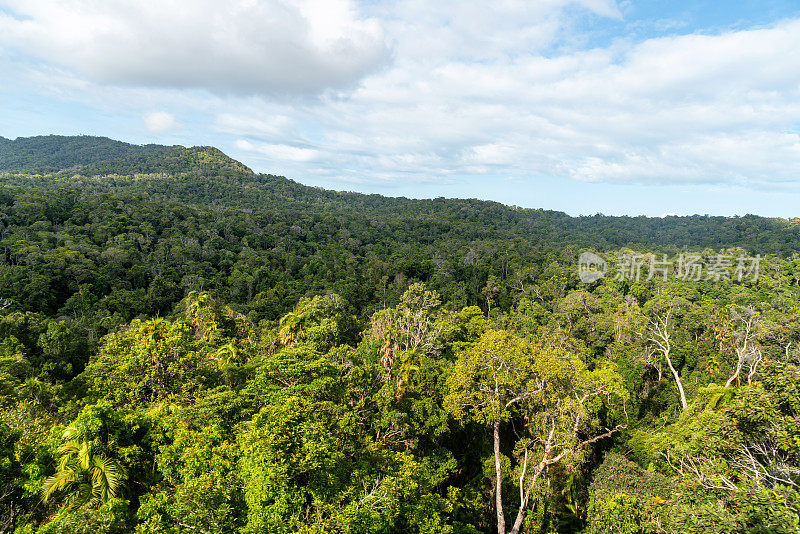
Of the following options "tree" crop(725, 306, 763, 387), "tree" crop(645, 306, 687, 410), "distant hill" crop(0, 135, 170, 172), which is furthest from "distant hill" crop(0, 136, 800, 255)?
"tree" crop(645, 306, 687, 410)

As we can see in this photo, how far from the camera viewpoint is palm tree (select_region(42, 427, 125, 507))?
304 inches

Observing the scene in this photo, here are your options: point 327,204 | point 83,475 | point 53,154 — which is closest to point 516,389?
point 83,475

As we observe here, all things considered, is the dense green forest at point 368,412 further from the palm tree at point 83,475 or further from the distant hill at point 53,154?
the distant hill at point 53,154

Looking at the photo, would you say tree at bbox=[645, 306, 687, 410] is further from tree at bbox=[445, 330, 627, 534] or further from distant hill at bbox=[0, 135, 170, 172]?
distant hill at bbox=[0, 135, 170, 172]

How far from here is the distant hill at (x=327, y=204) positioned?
102 meters

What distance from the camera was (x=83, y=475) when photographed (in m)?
7.94

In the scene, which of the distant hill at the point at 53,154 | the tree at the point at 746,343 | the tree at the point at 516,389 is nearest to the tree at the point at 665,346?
the tree at the point at 746,343

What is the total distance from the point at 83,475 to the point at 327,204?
14301 cm

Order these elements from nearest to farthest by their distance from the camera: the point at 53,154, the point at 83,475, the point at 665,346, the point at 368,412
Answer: the point at 83,475
the point at 368,412
the point at 665,346
the point at 53,154

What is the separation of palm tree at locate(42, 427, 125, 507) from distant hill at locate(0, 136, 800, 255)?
274 ft

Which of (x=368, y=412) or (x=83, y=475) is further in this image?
(x=368, y=412)

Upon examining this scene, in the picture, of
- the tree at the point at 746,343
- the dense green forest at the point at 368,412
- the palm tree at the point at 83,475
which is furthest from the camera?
the tree at the point at 746,343

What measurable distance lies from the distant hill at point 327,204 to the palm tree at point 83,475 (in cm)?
8364

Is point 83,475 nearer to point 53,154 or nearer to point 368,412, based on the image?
point 368,412
